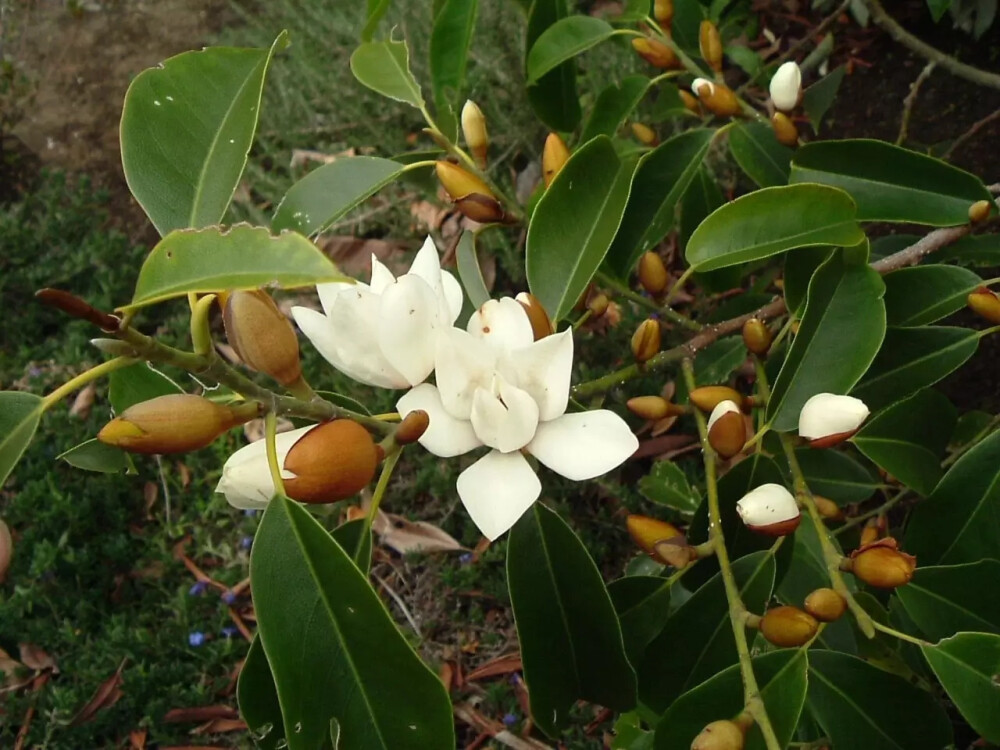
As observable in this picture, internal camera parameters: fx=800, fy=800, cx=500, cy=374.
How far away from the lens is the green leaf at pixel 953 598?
0.66m

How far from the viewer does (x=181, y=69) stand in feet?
2.17

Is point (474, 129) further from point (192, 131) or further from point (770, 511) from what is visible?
point (770, 511)

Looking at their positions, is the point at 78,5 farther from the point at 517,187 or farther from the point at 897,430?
the point at 897,430

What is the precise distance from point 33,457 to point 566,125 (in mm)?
1514

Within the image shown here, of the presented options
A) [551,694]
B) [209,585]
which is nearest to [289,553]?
[551,694]

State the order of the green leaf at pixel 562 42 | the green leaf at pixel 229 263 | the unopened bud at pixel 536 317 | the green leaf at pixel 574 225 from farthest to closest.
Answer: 1. the green leaf at pixel 562 42
2. the green leaf at pixel 574 225
3. the unopened bud at pixel 536 317
4. the green leaf at pixel 229 263

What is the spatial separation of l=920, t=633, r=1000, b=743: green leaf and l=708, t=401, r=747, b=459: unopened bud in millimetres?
213

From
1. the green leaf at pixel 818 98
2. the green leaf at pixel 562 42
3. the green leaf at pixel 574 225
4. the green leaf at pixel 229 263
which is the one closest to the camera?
the green leaf at pixel 229 263

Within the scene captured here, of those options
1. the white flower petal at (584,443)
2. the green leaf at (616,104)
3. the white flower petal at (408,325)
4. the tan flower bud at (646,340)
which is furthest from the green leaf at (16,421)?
the green leaf at (616,104)

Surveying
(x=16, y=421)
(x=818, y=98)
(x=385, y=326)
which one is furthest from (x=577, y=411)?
(x=818, y=98)

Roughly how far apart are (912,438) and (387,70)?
0.68m

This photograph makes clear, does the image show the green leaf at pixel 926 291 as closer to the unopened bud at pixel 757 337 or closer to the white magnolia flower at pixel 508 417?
the unopened bud at pixel 757 337

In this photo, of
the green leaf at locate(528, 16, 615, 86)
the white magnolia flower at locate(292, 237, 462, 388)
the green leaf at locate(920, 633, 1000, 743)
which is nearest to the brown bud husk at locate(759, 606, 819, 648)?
the green leaf at locate(920, 633, 1000, 743)

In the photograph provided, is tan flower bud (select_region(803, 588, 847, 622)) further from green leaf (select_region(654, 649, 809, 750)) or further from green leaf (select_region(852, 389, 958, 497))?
green leaf (select_region(852, 389, 958, 497))
